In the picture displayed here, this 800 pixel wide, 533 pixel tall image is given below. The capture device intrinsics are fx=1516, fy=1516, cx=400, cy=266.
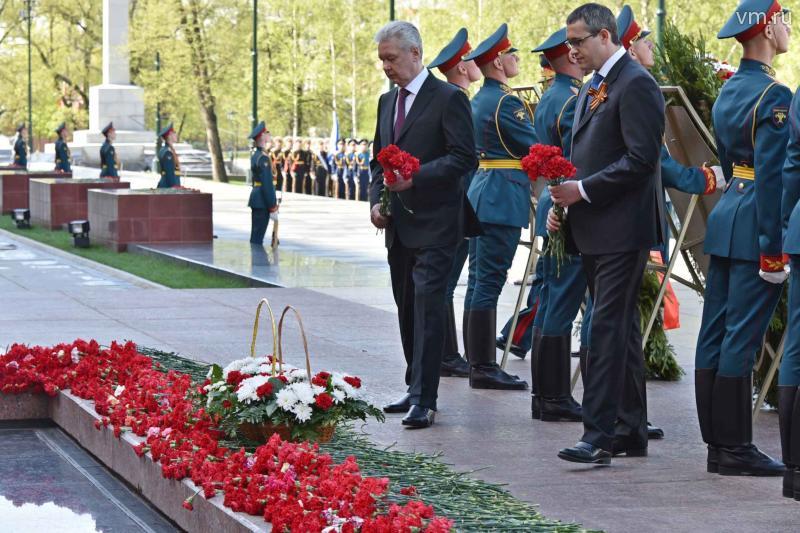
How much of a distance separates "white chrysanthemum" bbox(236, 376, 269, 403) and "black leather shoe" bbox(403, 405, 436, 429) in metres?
1.39

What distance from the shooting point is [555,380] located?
24.6ft

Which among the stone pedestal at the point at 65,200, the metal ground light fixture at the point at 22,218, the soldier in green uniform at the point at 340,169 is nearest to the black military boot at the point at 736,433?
the stone pedestal at the point at 65,200

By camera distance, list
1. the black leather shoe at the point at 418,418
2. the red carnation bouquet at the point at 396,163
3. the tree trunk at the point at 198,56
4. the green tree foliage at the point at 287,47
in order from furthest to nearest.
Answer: the tree trunk at the point at 198,56, the green tree foliage at the point at 287,47, the black leather shoe at the point at 418,418, the red carnation bouquet at the point at 396,163

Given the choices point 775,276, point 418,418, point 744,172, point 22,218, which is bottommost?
point 22,218

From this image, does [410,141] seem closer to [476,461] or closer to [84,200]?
[476,461]

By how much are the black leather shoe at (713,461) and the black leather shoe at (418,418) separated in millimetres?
1482

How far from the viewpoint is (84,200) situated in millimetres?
27094

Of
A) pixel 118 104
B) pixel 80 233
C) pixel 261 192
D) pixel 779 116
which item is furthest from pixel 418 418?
pixel 118 104

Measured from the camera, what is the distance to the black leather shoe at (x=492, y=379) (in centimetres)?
862

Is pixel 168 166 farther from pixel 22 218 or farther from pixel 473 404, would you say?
pixel 473 404

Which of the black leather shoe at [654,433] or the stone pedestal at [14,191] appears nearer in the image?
the black leather shoe at [654,433]

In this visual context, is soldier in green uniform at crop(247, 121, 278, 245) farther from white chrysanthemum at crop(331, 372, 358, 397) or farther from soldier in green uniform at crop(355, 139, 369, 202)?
soldier in green uniform at crop(355, 139, 369, 202)

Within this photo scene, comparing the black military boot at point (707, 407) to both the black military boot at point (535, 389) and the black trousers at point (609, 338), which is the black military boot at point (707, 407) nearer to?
the black trousers at point (609, 338)

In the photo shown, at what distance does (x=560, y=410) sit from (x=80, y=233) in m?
16.2
